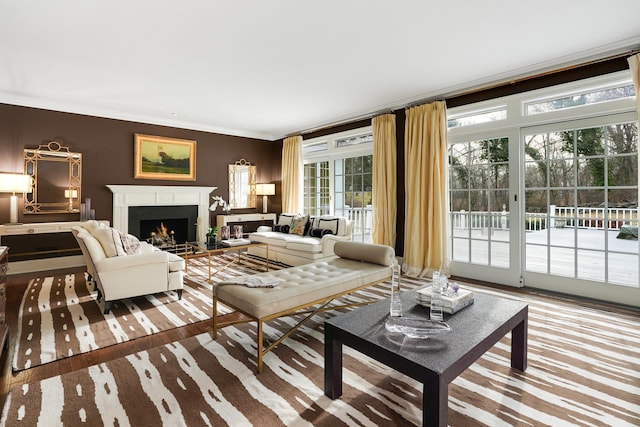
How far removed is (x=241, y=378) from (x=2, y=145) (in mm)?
5299

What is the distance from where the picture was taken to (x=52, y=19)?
2.77 metres

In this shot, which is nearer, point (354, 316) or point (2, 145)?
point (354, 316)

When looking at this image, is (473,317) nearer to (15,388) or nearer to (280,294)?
(280,294)

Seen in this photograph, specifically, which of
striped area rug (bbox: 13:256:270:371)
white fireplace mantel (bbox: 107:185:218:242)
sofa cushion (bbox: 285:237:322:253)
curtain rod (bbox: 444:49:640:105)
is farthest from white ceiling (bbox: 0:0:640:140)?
striped area rug (bbox: 13:256:270:371)

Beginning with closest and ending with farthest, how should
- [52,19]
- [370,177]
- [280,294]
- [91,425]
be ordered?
[91,425] < [280,294] < [52,19] < [370,177]

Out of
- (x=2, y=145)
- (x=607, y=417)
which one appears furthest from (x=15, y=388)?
(x=2, y=145)

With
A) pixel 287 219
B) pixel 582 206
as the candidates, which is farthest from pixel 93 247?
pixel 582 206

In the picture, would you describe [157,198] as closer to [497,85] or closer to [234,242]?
[234,242]

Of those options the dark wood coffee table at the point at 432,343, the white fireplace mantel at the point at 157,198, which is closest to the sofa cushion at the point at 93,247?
the white fireplace mantel at the point at 157,198

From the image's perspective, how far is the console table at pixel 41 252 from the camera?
183 inches

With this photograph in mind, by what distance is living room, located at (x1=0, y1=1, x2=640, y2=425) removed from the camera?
1.78m

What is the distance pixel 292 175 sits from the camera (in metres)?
7.17

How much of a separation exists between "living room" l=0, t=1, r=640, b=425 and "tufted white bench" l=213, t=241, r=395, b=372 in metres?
0.30

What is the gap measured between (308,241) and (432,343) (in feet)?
11.9
